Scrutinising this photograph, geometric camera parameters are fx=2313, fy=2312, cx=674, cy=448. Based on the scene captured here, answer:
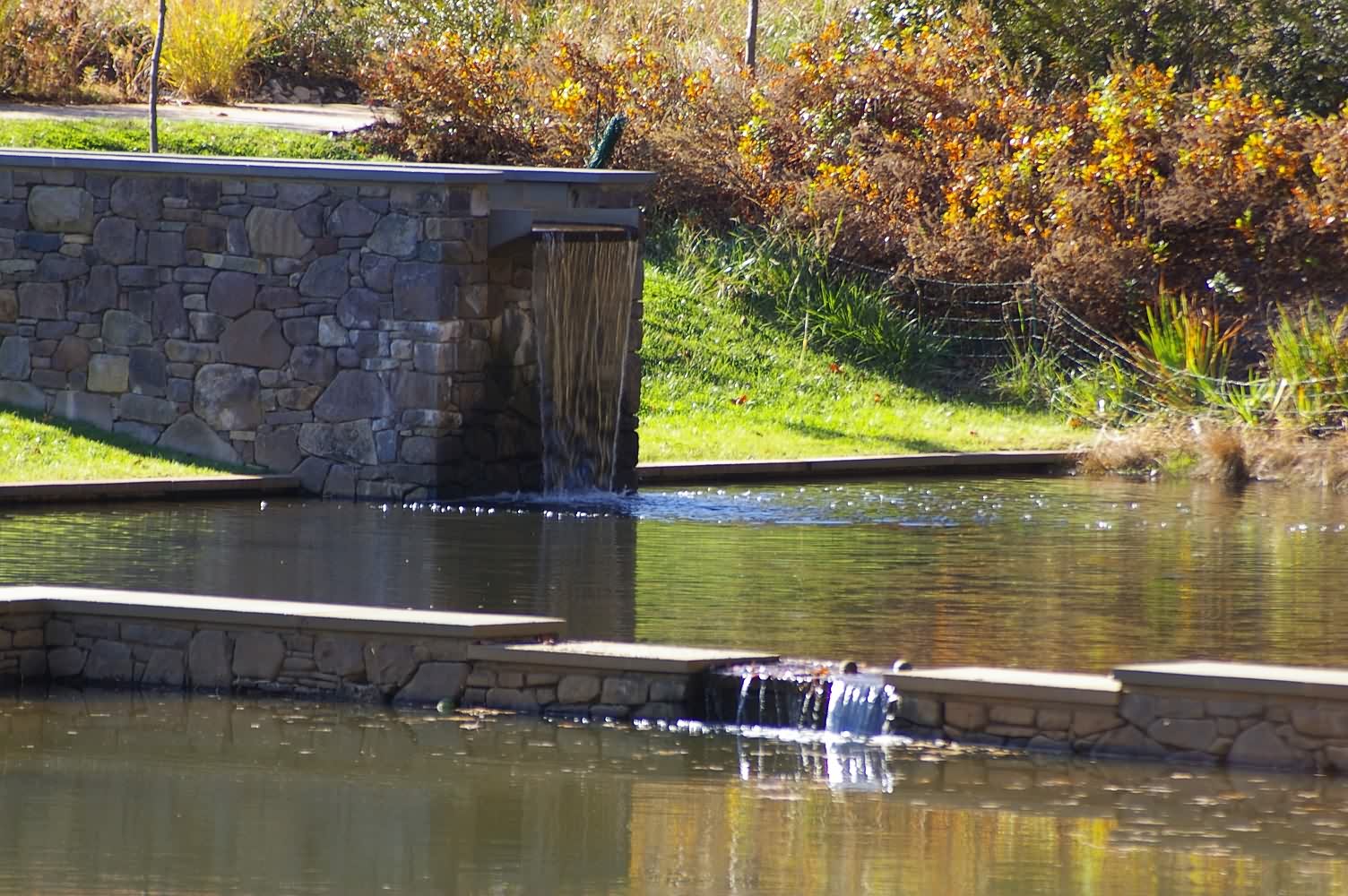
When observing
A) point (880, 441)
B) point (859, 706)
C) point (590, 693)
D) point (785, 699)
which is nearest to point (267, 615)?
point (590, 693)

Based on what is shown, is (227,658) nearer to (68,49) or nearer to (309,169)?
(309,169)

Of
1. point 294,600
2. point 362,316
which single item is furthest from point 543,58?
point 294,600

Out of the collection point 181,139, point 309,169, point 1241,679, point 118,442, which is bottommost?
point 118,442

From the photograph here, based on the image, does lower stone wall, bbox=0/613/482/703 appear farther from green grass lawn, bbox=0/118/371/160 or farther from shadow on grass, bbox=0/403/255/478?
green grass lawn, bbox=0/118/371/160

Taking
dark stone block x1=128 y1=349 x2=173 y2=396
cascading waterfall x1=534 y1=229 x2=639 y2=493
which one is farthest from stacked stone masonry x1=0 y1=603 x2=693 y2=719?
dark stone block x1=128 y1=349 x2=173 y2=396

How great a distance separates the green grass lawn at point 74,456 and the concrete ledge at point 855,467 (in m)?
3.35

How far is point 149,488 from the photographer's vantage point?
1564 cm

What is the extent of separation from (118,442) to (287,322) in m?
1.62

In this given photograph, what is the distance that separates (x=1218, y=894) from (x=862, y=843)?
1185 mm

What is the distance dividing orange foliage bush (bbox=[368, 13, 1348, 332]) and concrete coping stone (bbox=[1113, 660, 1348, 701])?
12.8 meters

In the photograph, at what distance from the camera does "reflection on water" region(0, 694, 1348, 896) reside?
23.4 feet

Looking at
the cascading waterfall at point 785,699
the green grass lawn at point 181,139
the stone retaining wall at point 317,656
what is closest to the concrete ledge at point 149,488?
the stone retaining wall at point 317,656

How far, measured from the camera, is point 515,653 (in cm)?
939

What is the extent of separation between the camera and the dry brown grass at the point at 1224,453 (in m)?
17.8
